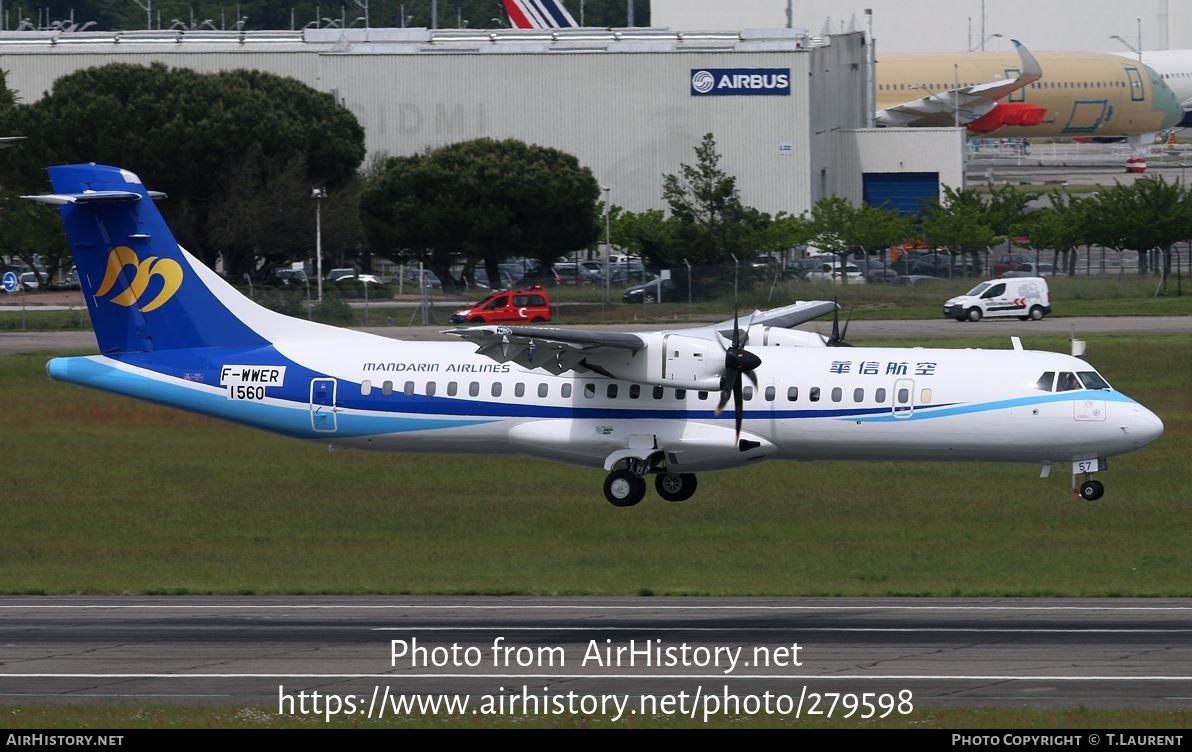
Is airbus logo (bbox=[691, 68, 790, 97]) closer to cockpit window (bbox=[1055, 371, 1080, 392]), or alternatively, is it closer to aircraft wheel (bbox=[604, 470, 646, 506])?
aircraft wheel (bbox=[604, 470, 646, 506])

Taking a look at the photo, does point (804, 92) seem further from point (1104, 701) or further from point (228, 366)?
point (1104, 701)

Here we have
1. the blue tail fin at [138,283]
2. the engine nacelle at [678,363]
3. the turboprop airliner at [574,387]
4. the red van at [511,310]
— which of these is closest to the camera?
the engine nacelle at [678,363]

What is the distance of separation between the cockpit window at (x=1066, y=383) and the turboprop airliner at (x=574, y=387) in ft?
0.13

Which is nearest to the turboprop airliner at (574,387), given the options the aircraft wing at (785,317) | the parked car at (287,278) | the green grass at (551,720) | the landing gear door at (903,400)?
the landing gear door at (903,400)

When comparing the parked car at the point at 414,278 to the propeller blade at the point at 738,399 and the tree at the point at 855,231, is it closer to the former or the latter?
the tree at the point at 855,231

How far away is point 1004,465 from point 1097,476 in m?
3.31

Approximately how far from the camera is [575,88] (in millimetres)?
104688

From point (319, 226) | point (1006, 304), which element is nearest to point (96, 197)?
point (1006, 304)

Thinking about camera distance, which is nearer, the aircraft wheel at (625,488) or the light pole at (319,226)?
the aircraft wheel at (625,488)

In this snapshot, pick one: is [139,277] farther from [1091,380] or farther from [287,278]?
[287,278]

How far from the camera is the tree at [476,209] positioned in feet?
282

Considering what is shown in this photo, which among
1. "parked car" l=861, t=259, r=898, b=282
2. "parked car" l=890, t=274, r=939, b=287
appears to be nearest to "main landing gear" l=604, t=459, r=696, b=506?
"parked car" l=890, t=274, r=939, b=287

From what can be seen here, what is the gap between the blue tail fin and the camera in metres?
35.5

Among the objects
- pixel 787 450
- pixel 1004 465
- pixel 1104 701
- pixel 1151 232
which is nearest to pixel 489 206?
pixel 1151 232
